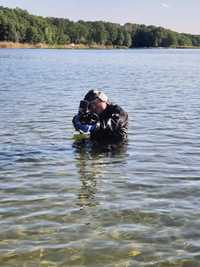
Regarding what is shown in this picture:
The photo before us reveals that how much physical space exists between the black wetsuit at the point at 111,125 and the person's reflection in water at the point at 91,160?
7.1 inches

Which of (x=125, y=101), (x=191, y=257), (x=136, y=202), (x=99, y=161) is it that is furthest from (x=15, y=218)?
(x=125, y=101)

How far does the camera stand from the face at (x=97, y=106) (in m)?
12.6

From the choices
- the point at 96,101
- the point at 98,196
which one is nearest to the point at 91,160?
the point at 96,101

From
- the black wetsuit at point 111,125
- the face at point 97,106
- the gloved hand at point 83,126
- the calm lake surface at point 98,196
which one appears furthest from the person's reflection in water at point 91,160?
the face at point 97,106

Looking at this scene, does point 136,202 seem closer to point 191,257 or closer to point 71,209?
point 71,209

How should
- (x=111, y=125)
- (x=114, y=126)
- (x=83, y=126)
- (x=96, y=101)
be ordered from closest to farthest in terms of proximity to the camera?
(x=96, y=101) < (x=83, y=126) < (x=111, y=125) < (x=114, y=126)

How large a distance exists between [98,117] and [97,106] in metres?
0.26

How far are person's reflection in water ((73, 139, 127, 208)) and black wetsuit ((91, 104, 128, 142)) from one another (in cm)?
18

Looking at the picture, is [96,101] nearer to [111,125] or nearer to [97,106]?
[97,106]

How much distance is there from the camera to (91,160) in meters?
12.1

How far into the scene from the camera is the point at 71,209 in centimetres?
855

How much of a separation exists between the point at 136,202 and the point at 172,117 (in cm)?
1075

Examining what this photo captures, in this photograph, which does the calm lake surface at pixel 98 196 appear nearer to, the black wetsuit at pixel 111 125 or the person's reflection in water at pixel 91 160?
the person's reflection in water at pixel 91 160

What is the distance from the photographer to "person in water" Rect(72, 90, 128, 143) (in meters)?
12.6
